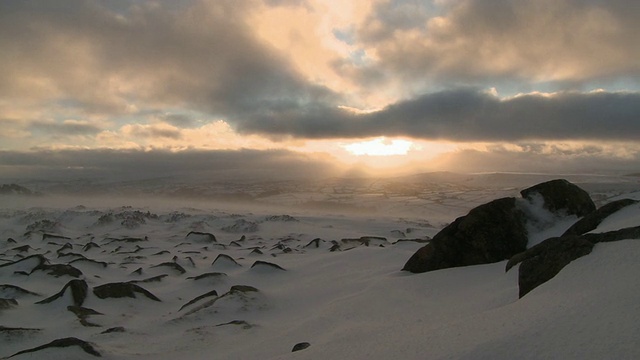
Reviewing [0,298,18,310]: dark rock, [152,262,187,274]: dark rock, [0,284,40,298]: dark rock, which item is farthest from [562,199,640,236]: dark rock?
[0,284,40,298]: dark rock

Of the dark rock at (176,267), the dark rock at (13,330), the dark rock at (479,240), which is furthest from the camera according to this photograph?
the dark rock at (176,267)

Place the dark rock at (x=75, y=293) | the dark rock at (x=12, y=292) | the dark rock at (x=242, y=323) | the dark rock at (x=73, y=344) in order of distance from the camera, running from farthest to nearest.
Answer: the dark rock at (x=12, y=292), the dark rock at (x=75, y=293), the dark rock at (x=242, y=323), the dark rock at (x=73, y=344)

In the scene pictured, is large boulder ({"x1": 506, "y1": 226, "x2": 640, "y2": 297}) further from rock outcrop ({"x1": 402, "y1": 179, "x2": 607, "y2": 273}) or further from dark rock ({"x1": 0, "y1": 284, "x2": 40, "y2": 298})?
dark rock ({"x1": 0, "y1": 284, "x2": 40, "y2": 298})

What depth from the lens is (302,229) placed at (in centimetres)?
3531

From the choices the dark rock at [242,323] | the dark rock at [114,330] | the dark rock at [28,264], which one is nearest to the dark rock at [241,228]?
the dark rock at [28,264]

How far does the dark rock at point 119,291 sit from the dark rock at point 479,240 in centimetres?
657

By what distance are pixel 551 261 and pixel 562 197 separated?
18.3ft

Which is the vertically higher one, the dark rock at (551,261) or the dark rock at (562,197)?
the dark rock at (562,197)

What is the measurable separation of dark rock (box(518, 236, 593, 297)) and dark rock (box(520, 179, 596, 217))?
489 centimetres

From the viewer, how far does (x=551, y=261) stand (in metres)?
5.39

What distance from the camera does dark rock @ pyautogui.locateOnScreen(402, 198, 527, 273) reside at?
8945mm

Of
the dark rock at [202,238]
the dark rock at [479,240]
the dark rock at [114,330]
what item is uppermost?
the dark rock at [479,240]

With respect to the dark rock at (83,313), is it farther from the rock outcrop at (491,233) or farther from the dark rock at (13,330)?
the rock outcrop at (491,233)

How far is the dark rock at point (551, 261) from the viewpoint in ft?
17.1
